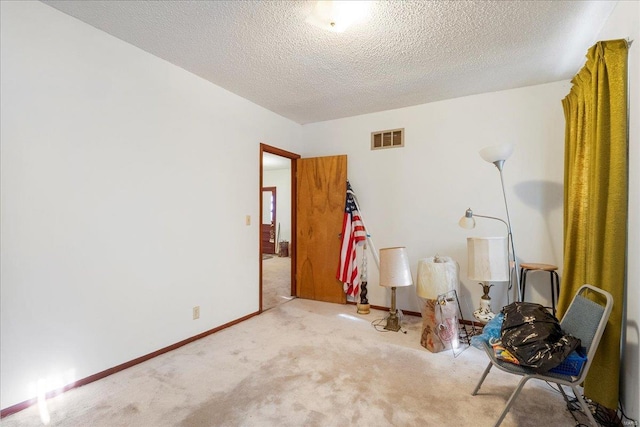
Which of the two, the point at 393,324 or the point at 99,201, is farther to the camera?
the point at 393,324

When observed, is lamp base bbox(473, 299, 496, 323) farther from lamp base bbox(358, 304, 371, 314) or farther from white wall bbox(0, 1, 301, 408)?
white wall bbox(0, 1, 301, 408)

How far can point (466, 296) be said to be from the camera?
10.8 feet

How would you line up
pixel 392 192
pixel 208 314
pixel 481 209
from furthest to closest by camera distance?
pixel 392 192 < pixel 481 209 < pixel 208 314

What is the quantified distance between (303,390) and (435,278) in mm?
1428

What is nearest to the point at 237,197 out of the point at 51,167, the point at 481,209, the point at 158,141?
the point at 158,141

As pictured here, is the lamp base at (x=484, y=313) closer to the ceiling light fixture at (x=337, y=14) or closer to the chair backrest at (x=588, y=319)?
the chair backrest at (x=588, y=319)

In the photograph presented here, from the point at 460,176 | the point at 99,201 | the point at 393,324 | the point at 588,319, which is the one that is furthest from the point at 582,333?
the point at 99,201

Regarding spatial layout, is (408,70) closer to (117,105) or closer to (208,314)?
(117,105)

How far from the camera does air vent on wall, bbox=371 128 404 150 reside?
12.1 feet

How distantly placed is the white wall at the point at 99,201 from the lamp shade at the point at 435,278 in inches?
78.3

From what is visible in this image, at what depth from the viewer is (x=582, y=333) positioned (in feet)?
5.36

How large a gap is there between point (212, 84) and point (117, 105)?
1.01 m

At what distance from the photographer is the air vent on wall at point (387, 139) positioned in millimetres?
3688

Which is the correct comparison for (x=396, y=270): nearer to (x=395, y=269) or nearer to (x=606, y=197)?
(x=395, y=269)
